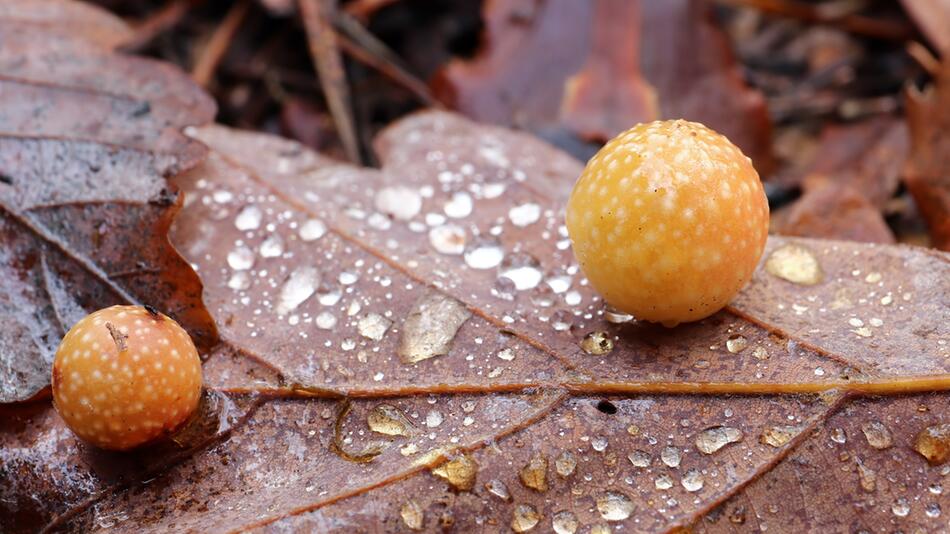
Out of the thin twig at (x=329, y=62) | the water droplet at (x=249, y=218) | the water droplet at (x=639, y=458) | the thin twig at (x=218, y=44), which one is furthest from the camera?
the thin twig at (x=218, y=44)

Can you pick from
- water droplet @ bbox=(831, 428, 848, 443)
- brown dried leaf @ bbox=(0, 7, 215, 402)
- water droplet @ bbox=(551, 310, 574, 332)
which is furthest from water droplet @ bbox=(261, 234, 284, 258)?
water droplet @ bbox=(831, 428, 848, 443)

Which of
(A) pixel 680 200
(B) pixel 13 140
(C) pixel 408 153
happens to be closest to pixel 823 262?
(A) pixel 680 200

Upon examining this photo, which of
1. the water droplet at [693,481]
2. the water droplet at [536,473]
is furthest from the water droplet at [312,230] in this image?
the water droplet at [693,481]

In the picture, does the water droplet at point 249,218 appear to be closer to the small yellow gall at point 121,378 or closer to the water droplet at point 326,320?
the water droplet at point 326,320

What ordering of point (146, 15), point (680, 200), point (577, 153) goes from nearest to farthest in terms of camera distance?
point (680, 200) → point (577, 153) → point (146, 15)

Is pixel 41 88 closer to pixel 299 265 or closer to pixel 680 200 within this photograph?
pixel 299 265

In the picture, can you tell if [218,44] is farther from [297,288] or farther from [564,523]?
[564,523]
